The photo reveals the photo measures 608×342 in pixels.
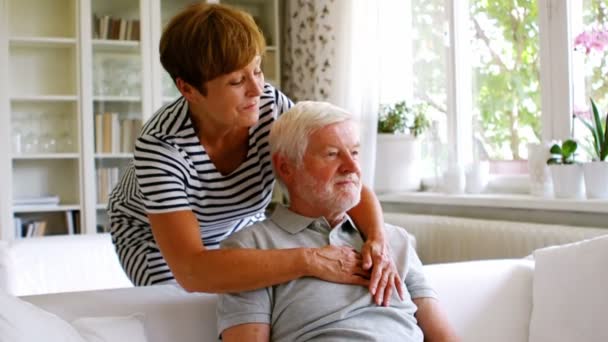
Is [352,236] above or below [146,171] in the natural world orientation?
below

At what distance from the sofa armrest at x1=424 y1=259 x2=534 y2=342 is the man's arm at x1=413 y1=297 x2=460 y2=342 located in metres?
0.22

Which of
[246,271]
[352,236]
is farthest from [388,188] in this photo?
[246,271]

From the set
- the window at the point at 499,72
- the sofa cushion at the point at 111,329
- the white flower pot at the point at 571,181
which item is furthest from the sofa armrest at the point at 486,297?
the window at the point at 499,72

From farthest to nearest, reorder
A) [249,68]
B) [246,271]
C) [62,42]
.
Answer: [62,42], [249,68], [246,271]

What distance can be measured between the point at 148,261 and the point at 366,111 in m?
2.11

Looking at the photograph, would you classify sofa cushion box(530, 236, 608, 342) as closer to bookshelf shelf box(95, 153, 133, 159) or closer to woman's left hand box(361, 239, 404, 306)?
woman's left hand box(361, 239, 404, 306)

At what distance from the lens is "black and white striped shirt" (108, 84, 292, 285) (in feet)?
5.48

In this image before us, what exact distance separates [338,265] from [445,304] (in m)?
0.53

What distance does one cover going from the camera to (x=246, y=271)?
59.1 inches

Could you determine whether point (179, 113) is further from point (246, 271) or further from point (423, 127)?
point (423, 127)

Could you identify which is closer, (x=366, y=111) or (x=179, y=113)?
(x=179, y=113)

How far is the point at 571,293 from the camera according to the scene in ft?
6.51

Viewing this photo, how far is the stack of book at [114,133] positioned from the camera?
4.28 metres

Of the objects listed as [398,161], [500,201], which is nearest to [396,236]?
[500,201]
